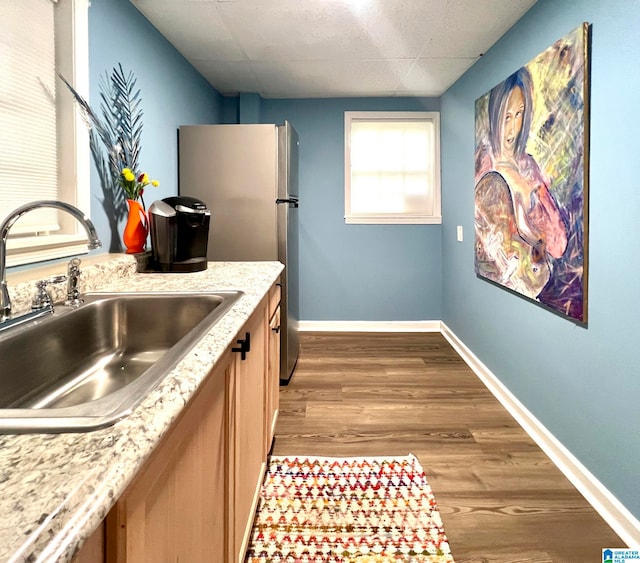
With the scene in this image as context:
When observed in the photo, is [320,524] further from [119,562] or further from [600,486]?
[119,562]

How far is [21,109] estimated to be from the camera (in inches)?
63.7

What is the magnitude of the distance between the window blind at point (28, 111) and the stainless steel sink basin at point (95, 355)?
549mm

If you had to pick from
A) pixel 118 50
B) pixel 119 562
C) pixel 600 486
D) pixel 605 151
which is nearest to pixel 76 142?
pixel 118 50

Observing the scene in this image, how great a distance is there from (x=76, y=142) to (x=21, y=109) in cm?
25

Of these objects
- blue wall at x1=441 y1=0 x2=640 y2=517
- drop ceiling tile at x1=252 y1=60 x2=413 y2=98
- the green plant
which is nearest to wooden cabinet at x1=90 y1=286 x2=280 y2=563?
the green plant

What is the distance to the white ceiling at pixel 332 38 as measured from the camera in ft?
8.00

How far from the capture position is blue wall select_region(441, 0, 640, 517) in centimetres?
159

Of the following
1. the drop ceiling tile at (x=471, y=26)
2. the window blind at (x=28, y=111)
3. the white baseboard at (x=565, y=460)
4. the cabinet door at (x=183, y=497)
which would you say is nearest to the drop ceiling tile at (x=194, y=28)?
the window blind at (x=28, y=111)

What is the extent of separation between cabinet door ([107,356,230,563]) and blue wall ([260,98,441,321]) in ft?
11.2

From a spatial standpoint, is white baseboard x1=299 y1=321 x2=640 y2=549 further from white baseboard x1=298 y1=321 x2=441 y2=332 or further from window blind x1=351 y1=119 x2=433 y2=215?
window blind x1=351 y1=119 x2=433 y2=215

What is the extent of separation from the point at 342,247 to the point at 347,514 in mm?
2989

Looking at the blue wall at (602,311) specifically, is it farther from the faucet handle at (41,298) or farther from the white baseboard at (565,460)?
Answer: the faucet handle at (41,298)

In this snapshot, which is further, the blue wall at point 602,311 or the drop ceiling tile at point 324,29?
the drop ceiling tile at point 324,29

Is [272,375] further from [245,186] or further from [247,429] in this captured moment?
[245,186]
